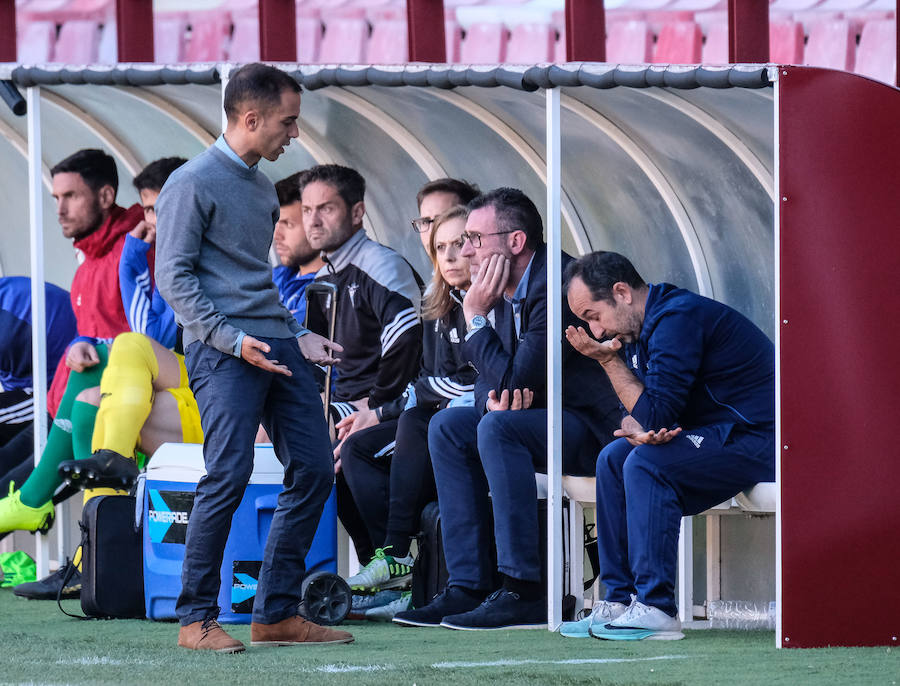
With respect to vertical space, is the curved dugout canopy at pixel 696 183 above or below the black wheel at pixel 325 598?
above

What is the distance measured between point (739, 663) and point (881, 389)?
3.22ft

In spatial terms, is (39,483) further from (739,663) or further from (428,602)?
(739,663)

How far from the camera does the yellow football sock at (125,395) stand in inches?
278

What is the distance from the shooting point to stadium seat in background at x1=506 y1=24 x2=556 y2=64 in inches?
810

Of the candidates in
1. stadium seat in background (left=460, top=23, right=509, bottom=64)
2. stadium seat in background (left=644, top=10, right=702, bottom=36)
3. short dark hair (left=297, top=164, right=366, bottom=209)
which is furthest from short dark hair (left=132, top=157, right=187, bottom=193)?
stadium seat in background (left=460, top=23, right=509, bottom=64)

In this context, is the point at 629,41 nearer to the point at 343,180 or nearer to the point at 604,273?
the point at 343,180

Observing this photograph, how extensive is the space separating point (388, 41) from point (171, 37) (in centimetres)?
262

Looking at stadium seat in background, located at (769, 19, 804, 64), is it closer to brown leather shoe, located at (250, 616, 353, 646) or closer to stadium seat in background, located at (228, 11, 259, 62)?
stadium seat in background, located at (228, 11, 259, 62)

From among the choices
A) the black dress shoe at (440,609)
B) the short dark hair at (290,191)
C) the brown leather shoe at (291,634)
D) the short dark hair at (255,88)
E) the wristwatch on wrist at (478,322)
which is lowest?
the black dress shoe at (440,609)

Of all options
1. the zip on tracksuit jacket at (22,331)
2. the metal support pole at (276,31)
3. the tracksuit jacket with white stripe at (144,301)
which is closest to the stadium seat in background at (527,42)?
the metal support pole at (276,31)

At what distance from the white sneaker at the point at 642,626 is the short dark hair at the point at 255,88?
1894 millimetres

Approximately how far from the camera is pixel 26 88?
7383 millimetres

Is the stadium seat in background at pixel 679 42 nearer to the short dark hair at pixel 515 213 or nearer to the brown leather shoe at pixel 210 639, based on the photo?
the short dark hair at pixel 515 213

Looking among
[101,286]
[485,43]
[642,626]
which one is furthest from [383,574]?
[485,43]
